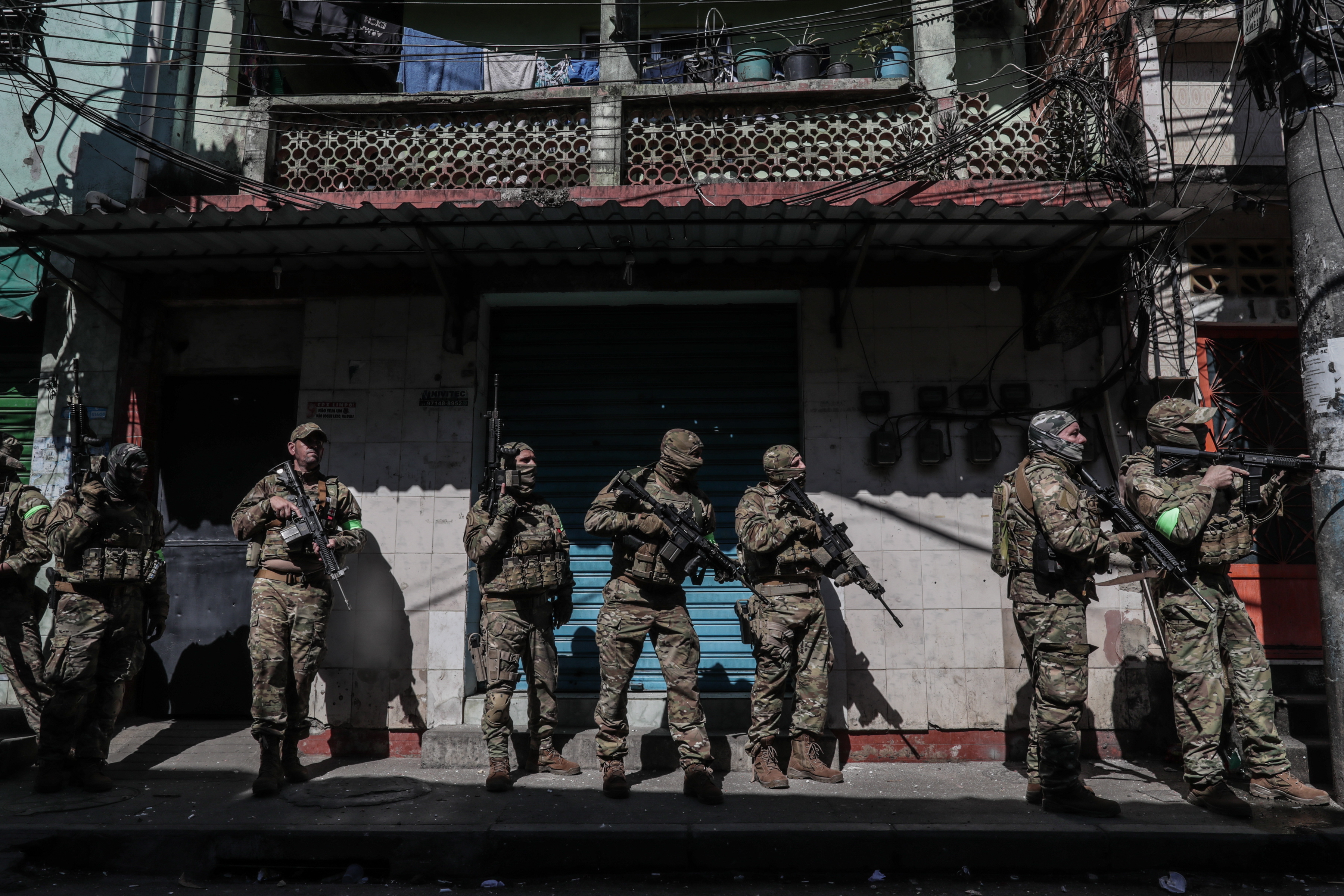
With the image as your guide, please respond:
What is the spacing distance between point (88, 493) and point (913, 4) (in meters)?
7.56

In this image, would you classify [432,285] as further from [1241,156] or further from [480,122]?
[1241,156]

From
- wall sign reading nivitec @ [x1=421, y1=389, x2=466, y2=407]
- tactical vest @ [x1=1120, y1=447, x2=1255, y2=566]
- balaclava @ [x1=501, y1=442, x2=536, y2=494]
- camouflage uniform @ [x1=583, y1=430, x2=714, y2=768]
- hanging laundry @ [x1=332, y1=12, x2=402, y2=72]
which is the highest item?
hanging laundry @ [x1=332, y1=12, x2=402, y2=72]

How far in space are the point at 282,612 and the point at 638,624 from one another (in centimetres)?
232

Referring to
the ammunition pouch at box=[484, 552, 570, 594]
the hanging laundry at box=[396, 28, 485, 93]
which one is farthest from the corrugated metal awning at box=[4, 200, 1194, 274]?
the ammunition pouch at box=[484, 552, 570, 594]

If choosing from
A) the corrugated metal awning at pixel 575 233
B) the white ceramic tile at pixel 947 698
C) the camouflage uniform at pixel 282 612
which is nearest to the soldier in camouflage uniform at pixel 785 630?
the white ceramic tile at pixel 947 698

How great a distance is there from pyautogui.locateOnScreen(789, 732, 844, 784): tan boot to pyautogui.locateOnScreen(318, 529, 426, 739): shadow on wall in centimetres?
284

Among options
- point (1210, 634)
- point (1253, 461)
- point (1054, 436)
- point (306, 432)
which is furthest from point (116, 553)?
point (1253, 461)

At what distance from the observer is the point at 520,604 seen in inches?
228

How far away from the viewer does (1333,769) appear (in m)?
4.87

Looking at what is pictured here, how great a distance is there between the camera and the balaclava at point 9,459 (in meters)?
6.12

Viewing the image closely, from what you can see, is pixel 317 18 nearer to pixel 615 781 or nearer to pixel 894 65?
pixel 894 65

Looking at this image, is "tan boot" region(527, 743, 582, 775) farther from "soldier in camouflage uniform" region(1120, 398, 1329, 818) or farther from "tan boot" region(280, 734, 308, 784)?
"soldier in camouflage uniform" region(1120, 398, 1329, 818)

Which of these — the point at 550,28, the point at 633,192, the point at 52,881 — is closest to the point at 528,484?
Answer: the point at 633,192

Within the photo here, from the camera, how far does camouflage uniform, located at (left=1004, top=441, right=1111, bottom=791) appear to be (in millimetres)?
4793
